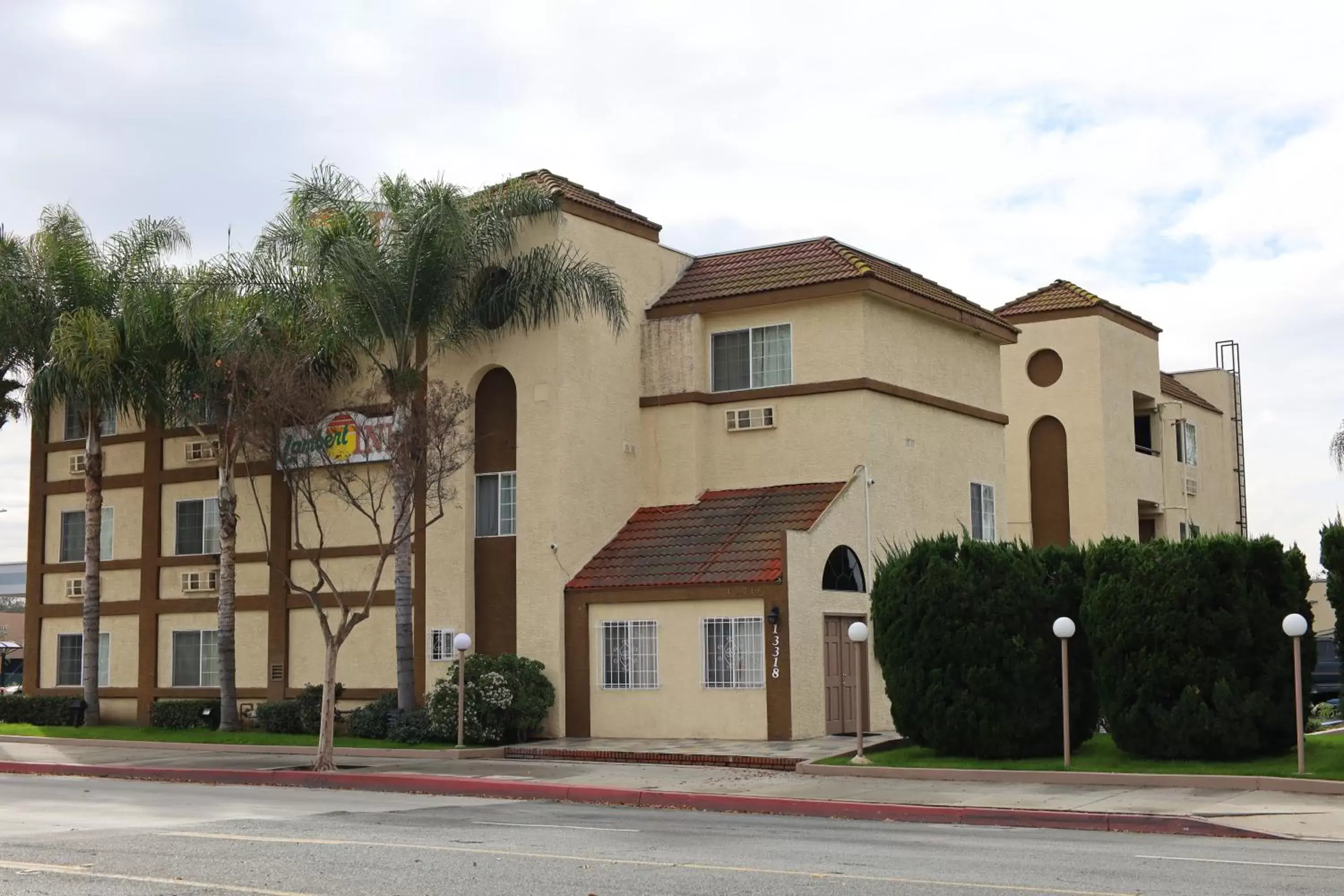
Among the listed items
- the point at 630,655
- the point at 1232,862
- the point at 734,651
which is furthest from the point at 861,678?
the point at 1232,862

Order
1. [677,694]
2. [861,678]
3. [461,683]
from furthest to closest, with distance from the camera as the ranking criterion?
[677,694] → [461,683] → [861,678]

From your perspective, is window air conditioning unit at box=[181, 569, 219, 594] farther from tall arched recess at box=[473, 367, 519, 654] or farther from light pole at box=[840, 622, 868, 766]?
light pole at box=[840, 622, 868, 766]

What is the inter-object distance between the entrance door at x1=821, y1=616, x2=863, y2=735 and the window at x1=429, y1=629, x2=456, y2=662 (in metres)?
7.20

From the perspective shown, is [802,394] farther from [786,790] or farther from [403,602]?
[786,790]

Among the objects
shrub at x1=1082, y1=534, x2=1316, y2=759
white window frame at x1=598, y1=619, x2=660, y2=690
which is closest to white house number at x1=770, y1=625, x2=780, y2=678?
white window frame at x1=598, y1=619, x2=660, y2=690

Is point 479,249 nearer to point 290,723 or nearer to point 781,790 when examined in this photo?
point 290,723

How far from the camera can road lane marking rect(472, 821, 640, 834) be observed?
15.0 m

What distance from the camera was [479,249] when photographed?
27.8 meters

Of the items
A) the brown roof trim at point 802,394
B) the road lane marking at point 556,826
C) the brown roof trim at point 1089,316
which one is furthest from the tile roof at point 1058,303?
the road lane marking at point 556,826

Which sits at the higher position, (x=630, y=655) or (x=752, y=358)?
(x=752, y=358)

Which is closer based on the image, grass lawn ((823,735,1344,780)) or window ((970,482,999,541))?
grass lawn ((823,735,1344,780))

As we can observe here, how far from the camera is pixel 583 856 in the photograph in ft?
41.5

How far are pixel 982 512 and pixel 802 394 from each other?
5725 mm

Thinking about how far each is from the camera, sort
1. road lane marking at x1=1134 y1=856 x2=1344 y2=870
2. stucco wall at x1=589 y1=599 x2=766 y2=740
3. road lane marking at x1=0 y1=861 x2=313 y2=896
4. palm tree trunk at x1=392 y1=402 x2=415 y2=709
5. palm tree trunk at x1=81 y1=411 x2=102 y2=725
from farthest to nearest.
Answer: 1. palm tree trunk at x1=81 y1=411 x2=102 y2=725
2. palm tree trunk at x1=392 y1=402 x2=415 y2=709
3. stucco wall at x1=589 y1=599 x2=766 y2=740
4. road lane marking at x1=1134 y1=856 x2=1344 y2=870
5. road lane marking at x1=0 y1=861 x2=313 y2=896
